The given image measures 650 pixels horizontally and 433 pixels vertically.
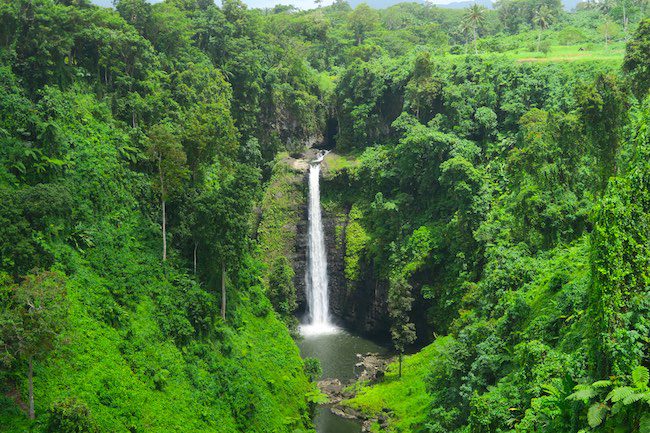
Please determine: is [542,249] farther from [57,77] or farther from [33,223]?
[57,77]

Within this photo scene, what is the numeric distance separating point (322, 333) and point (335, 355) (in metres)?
4.70

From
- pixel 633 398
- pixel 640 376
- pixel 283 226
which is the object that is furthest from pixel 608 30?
pixel 633 398

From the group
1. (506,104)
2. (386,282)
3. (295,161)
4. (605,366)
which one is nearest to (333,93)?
(295,161)

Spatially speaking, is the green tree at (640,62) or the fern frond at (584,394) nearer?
the fern frond at (584,394)

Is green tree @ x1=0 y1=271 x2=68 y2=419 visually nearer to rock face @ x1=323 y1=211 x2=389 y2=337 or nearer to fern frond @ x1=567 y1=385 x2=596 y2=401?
fern frond @ x1=567 y1=385 x2=596 y2=401

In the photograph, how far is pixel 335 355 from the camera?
42188mm

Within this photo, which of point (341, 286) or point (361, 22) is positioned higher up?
point (361, 22)

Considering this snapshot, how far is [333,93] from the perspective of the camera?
62375mm

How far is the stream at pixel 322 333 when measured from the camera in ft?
113

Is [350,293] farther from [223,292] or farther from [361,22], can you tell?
[361,22]

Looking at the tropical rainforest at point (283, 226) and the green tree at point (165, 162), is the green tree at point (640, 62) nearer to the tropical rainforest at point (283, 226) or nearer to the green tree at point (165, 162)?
the tropical rainforest at point (283, 226)

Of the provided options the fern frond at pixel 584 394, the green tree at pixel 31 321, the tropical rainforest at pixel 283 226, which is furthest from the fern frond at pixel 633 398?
the green tree at pixel 31 321

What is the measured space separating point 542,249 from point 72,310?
2280 centimetres

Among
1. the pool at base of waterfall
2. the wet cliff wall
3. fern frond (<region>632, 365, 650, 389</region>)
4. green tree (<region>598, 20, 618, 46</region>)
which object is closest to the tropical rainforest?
fern frond (<region>632, 365, 650, 389</region>)
